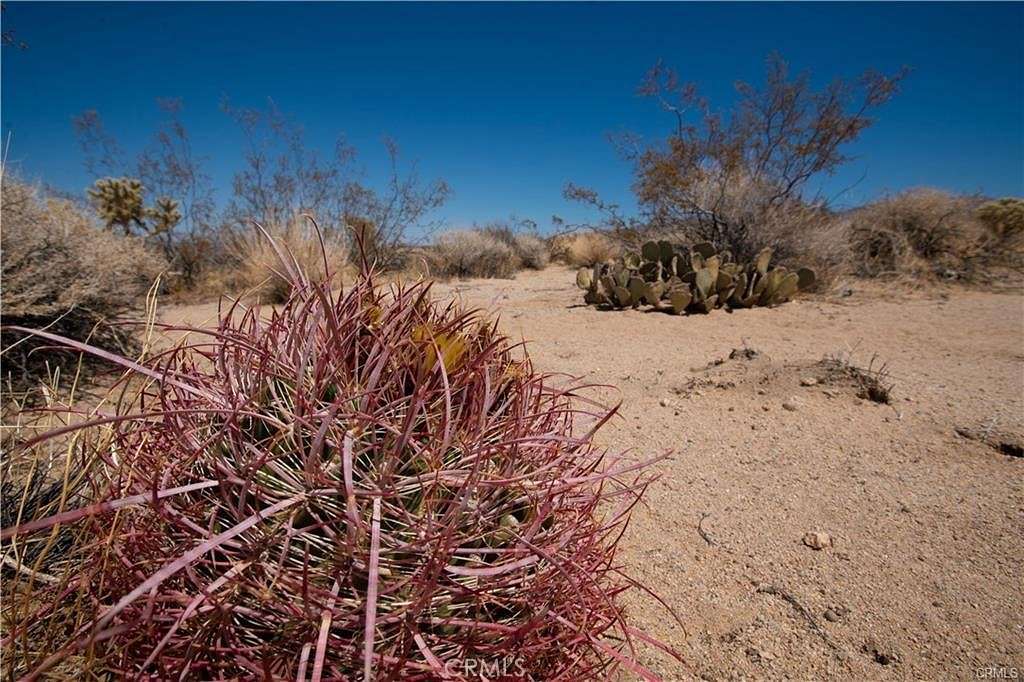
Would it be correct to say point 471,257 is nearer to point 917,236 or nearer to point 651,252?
point 651,252

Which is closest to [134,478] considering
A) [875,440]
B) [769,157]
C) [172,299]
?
[875,440]

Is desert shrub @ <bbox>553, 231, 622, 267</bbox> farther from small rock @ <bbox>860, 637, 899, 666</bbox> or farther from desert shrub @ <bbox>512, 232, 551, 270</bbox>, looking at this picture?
small rock @ <bbox>860, 637, 899, 666</bbox>

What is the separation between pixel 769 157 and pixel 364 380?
1354cm

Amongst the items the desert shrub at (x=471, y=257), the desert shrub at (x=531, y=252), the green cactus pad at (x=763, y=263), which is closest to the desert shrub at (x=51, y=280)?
the green cactus pad at (x=763, y=263)

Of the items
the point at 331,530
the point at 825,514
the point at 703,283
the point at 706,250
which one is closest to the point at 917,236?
the point at 706,250

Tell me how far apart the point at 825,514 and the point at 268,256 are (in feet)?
29.5

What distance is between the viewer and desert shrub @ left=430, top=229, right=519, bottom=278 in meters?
14.5

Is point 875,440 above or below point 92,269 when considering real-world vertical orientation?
below

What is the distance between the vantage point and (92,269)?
4.00 meters

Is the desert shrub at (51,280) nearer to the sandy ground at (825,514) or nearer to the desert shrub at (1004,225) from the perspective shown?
the sandy ground at (825,514)

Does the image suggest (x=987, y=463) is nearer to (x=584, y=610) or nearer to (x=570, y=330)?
(x=584, y=610)

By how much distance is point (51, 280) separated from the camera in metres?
3.61

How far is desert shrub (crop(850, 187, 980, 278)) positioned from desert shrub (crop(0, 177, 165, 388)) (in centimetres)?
1176

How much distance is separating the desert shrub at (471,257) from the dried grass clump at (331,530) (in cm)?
1300
